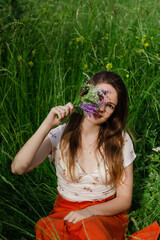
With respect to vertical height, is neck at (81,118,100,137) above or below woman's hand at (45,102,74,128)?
below

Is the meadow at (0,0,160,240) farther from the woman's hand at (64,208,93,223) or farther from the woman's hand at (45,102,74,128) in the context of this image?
the woman's hand at (45,102,74,128)

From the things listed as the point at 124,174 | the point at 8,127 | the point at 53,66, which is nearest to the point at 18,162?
the point at 124,174

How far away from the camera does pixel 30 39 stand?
2635 mm

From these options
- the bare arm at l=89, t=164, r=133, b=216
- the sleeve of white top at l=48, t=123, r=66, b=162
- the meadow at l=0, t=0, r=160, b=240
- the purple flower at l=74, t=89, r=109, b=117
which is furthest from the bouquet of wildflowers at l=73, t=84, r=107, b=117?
the meadow at l=0, t=0, r=160, b=240

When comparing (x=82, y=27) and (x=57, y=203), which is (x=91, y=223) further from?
(x=82, y=27)

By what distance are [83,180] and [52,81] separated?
103 centimetres

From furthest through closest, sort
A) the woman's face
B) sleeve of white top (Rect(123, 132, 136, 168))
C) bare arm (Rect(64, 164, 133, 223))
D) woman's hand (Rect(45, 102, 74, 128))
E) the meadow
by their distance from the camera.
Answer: the meadow, sleeve of white top (Rect(123, 132, 136, 168)), the woman's face, bare arm (Rect(64, 164, 133, 223)), woman's hand (Rect(45, 102, 74, 128))

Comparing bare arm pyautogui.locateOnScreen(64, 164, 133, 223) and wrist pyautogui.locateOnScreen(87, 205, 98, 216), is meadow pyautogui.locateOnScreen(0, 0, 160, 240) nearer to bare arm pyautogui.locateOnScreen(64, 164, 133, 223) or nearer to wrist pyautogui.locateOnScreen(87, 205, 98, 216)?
bare arm pyautogui.locateOnScreen(64, 164, 133, 223)

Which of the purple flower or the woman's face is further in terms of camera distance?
the woman's face

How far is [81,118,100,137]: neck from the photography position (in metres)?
1.79

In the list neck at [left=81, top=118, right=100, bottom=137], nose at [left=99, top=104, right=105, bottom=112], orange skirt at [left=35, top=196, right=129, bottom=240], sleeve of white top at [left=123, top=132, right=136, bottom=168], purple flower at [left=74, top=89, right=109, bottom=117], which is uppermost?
purple flower at [left=74, top=89, right=109, bottom=117]

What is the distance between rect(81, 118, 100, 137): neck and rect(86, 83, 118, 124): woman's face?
Answer: 87 millimetres

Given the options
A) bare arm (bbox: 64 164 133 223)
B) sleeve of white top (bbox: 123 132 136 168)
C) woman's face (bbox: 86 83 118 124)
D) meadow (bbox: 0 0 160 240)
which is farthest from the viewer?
meadow (bbox: 0 0 160 240)

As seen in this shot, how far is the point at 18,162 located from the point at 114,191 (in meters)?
0.61
